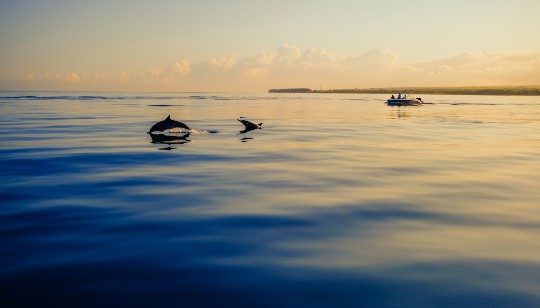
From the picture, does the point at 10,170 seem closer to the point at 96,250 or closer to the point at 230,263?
the point at 96,250

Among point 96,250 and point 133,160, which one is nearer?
point 96,250

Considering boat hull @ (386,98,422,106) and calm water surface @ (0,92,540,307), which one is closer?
calm water surface @ (0,92,540,307)

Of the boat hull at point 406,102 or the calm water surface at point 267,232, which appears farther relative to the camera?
the boat hull at point 406,102

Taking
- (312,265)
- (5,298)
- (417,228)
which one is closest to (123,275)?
(5,298)

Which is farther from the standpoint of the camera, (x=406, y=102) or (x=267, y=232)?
(x=406, y=102)

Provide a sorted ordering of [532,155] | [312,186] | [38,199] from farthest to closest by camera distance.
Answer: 1. [532,155]
2. [312,186]
3. [38,199]

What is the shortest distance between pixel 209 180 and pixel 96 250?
554cm

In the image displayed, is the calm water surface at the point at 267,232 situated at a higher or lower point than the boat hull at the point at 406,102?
lower

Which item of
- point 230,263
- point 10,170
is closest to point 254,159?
point 10,170

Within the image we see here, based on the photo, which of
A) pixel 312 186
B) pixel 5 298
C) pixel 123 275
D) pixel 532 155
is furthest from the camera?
pixel 532 155

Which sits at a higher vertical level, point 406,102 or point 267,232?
point 406,102

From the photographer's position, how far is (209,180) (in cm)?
1150

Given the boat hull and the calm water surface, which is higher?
the boat hull

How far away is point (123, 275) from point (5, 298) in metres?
1.23
